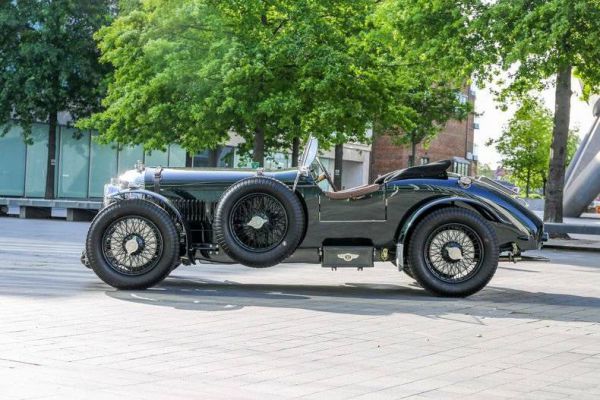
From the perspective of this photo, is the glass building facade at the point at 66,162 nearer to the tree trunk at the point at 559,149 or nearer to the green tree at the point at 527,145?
the tree trunk at the point at 559,149

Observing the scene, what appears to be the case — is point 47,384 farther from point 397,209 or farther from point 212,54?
point 212,54

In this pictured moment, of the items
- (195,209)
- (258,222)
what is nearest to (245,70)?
(195,209)

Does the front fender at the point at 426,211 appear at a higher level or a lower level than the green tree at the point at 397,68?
lower

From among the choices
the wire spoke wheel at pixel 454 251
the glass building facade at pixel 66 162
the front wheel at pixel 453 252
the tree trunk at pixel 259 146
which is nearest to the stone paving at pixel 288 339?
the front wheel at pixel 453 252

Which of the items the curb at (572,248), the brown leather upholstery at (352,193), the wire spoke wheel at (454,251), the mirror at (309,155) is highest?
the mirror at (309,155)

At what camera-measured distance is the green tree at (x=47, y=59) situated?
37.9 meters

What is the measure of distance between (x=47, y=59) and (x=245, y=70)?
12465mm

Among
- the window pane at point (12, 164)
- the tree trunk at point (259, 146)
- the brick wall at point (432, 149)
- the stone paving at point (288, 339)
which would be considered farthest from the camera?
the brick wall at point (432, 149)

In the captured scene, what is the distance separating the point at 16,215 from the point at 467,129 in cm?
5714

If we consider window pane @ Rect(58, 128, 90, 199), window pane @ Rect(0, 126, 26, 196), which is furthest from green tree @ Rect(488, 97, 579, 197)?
window pane @ Rect(0, 126, 26, 196)

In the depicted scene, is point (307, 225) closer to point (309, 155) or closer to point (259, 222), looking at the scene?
point (259, 222)

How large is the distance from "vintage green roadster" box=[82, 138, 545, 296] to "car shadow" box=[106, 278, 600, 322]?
32 centimetres

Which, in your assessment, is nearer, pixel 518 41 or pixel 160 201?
pixel 160 201

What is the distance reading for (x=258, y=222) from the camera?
33.8ft
